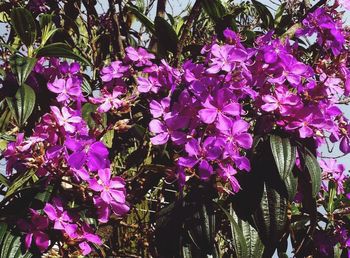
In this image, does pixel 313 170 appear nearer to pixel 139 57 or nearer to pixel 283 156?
pixel 283 156

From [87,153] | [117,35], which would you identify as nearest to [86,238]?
[87,153]

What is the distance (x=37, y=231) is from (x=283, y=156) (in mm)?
480

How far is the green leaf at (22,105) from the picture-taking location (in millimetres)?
1184

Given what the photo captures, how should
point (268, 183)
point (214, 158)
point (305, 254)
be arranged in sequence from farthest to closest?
1. point (305, 254)
2. point (268, 183)
3. point (214, 158)

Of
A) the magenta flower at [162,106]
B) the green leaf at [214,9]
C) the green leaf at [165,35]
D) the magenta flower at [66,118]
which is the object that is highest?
the green leaf at [214,9]

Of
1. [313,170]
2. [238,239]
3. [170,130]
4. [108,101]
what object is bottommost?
[238,239]

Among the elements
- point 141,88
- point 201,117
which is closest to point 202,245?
point 201,117

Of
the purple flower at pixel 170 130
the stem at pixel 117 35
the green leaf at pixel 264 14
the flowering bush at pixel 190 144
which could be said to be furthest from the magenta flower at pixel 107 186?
the green leaf at pixel 264 14

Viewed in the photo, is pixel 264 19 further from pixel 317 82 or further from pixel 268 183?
pixel 268 183

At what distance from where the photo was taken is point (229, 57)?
1083 mm

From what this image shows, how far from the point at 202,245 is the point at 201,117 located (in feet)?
0.83

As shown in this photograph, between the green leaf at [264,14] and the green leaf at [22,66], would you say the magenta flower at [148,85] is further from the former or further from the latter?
the green leaf at [264,14]

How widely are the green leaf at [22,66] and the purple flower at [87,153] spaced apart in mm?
290

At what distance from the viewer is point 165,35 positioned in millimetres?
1433
